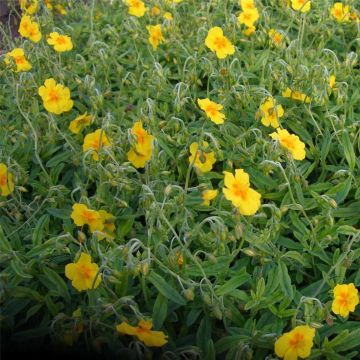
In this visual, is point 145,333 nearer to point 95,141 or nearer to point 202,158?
point 202,158

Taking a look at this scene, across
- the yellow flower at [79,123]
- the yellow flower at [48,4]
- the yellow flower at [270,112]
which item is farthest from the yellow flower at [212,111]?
the yellow flower at [48,4]

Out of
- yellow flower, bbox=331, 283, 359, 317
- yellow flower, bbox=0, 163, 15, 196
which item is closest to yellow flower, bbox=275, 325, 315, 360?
yellow flower, bbox=331, 283, 359, 317

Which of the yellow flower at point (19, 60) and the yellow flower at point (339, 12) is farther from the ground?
the yellow flower at point (339, 12)

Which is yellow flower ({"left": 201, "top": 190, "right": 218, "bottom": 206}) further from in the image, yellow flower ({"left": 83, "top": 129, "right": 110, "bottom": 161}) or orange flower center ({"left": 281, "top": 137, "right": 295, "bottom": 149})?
yellow flower ({"left": 83, "top": 129, "right": 110, "bottom": 161})

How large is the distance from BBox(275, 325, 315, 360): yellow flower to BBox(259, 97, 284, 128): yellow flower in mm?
924

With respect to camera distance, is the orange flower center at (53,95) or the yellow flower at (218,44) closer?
the orange flower center at (53,95)

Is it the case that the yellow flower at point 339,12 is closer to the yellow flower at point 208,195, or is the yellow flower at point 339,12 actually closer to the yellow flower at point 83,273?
the yellow flower at point 208,195

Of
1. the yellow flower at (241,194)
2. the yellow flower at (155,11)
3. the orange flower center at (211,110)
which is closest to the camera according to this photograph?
the yellow flower at (241,194)

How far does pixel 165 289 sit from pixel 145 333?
0.68ft

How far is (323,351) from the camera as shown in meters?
1.69

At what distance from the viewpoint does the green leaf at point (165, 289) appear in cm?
173

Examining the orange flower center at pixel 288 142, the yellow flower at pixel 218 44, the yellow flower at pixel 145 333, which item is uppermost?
the yellow flower at pixel 218 44

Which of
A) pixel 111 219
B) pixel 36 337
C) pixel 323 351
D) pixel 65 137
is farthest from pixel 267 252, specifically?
pixel 65 137

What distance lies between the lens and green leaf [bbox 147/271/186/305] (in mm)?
1727
